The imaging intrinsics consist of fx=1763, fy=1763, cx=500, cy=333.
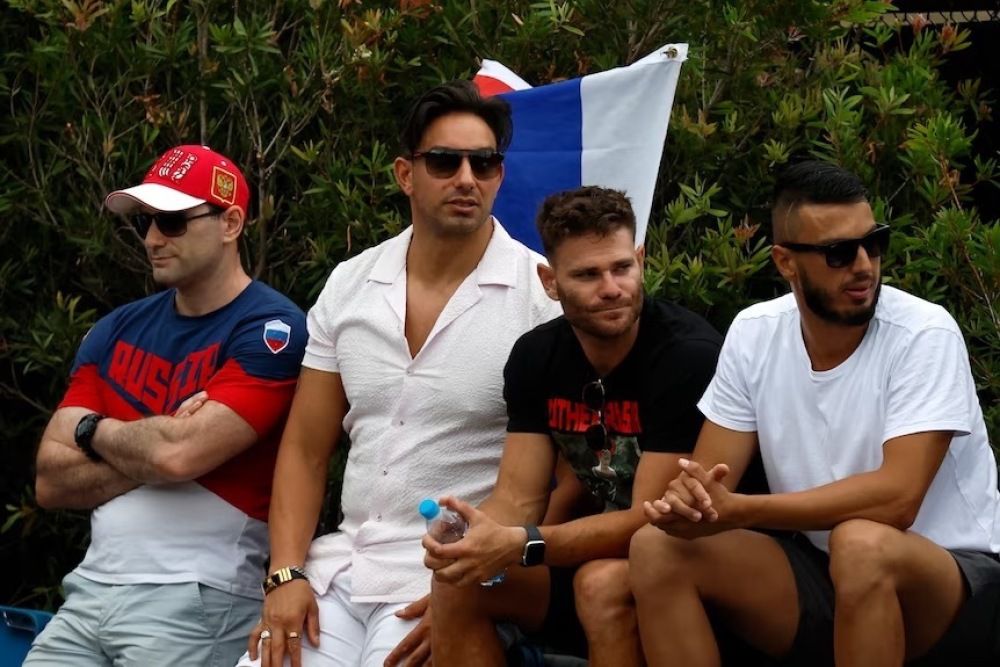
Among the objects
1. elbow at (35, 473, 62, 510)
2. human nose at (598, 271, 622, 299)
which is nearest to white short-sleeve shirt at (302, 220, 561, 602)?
human nose at (598, 271, 622, 299)

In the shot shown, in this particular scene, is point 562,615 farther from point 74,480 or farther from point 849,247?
point 74,480

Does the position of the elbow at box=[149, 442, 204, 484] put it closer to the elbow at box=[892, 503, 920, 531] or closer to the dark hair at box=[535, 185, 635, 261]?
the dark hair at box=[535, 185, 635, 261]

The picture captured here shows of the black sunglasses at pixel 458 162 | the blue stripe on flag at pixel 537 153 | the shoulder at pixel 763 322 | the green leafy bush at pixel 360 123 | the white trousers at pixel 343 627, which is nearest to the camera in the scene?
the shoulder at pixel 763 322

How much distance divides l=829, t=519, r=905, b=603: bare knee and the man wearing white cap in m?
2.01

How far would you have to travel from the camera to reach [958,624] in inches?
168

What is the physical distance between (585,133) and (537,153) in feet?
0.62

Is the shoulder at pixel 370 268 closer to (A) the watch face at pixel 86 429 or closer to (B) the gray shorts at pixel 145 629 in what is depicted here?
(A) the watch face at pixel 86 429

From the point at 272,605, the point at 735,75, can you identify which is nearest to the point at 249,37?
the point at 735,75

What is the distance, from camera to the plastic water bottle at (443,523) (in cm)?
448

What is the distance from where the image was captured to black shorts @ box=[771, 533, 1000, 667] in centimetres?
426

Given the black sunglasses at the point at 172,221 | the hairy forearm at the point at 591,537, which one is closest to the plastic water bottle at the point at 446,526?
the hairy forearm at the point at 591,537

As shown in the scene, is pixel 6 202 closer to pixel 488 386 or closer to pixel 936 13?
pixel 488 386

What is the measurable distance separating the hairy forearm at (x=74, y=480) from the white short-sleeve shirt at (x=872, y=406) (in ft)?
6.38

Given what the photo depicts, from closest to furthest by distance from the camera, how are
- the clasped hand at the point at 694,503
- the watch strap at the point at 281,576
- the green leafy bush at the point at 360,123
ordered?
the clasped hand at the point at 694,503, the watch strap at the point at 281,576, the green leafy bush at the point at 360,123
